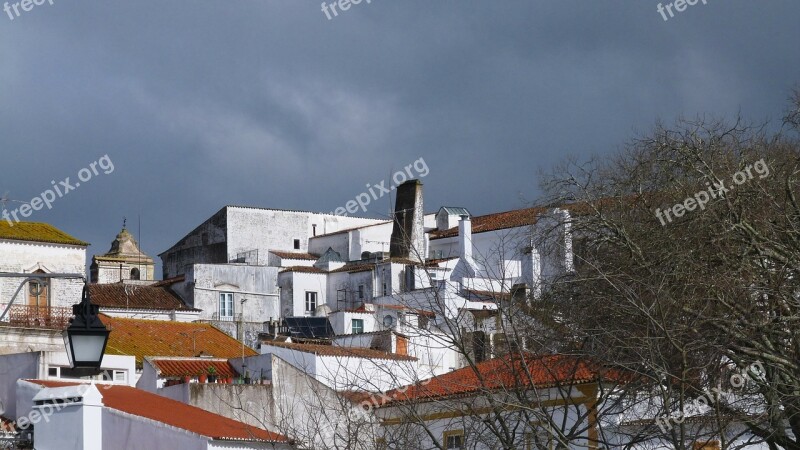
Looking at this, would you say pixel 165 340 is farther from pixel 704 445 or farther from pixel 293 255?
pixel 293 255

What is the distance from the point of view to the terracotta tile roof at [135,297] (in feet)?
178

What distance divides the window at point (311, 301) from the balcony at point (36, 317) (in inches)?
935

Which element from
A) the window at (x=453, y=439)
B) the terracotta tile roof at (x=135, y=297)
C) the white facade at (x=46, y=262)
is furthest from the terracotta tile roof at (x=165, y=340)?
the window at (x=453, y=439)

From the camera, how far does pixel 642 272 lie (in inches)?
821

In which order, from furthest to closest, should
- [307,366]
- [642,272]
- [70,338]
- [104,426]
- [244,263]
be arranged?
1. [244,263]
2. [307,366]
3. [104,426]
4. [642,272]
5. [70,338]

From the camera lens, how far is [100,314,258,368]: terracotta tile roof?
3709 centimetres

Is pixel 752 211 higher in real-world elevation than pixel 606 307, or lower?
higher

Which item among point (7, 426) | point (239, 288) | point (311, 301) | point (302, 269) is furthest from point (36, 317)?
point (302, 269)

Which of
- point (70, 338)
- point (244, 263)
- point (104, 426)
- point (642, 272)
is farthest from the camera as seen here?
point (244, 263)

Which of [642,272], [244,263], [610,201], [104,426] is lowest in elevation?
[104,426]

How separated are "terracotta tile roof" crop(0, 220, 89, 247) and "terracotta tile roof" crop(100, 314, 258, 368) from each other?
6.45m

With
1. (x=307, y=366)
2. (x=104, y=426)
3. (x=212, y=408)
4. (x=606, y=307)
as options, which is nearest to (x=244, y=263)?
(x=307, y=366)

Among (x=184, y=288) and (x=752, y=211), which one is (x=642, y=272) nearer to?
(x=752, y=211)

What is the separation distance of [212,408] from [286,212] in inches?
1657
